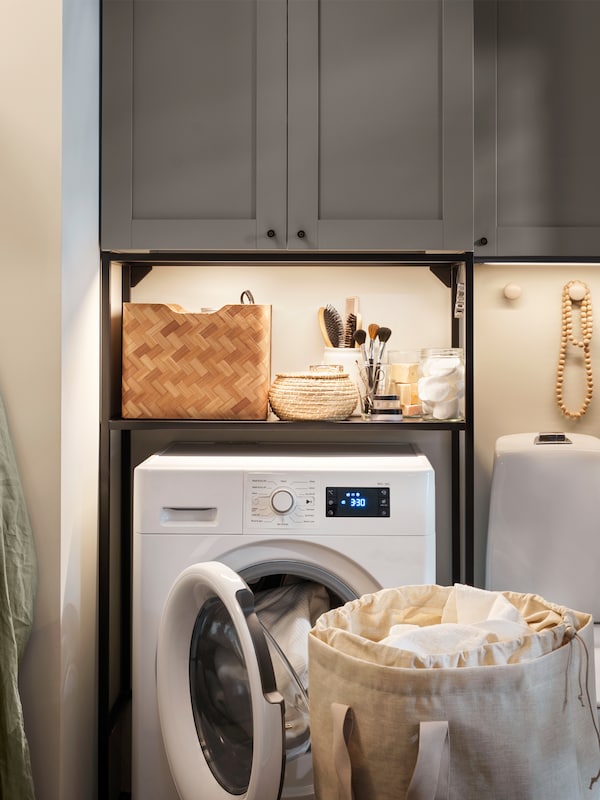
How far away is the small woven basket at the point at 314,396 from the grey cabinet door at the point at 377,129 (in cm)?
35

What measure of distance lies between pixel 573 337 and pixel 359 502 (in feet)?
3.19

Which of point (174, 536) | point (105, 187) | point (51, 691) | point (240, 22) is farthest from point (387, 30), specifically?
Result: point (51, 691)

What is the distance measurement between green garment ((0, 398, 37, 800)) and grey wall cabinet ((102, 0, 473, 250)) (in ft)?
2.22

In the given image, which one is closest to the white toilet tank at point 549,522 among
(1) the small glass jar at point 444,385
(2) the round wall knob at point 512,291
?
(1) the small glass jar at point 444,385

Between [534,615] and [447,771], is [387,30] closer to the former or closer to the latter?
[534,615]

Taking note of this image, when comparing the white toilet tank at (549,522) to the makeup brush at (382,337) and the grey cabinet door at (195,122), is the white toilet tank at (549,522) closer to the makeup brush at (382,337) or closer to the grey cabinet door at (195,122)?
the makeup brush at (382,337)

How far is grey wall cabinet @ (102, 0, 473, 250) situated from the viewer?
199cm

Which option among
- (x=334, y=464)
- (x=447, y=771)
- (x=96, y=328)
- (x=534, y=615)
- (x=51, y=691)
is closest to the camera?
(x=447, y=771)

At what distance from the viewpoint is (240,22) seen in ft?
6.55

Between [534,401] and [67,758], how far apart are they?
1.62 metres

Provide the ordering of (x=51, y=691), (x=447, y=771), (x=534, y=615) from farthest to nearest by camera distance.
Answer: (x=51, y=691), (x=534, y=615), (x=447, y=771)

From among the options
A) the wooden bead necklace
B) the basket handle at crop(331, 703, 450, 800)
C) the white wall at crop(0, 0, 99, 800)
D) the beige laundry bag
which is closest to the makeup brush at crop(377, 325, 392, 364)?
the wooden bead necklace

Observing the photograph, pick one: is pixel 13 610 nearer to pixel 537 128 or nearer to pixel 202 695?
pixel 202 695

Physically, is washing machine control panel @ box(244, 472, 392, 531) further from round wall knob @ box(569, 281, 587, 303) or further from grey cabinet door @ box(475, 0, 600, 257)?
round wall knob @ box(569, 281, 587, 303)
